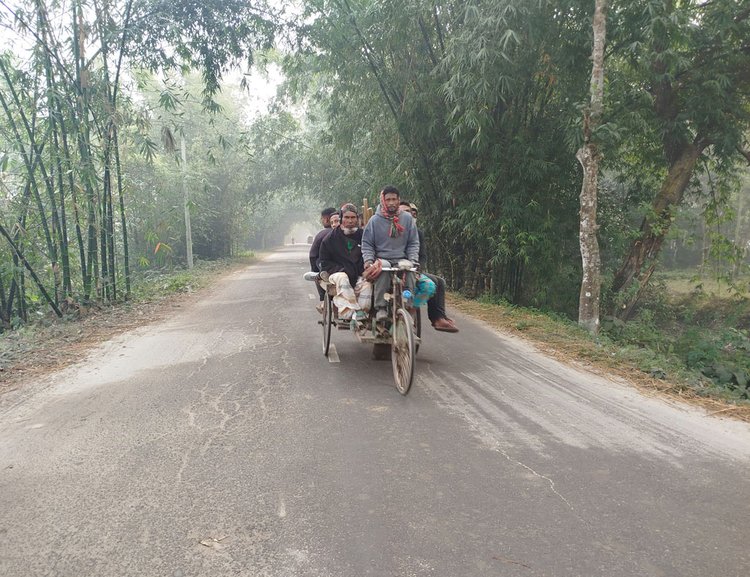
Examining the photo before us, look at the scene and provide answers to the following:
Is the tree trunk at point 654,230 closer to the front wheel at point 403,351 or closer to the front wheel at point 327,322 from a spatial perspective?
the front wheel at point 327,322

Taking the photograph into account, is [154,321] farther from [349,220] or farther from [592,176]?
[592,176]

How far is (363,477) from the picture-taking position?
2.76 meters

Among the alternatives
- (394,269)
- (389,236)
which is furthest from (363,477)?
(389,236)

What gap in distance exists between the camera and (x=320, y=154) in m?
19.9

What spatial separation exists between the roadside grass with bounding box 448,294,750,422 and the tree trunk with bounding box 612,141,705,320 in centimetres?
69

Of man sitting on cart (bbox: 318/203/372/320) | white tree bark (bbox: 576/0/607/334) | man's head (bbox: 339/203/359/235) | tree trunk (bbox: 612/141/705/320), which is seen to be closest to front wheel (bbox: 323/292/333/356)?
man sitting on cart (bbox: 318/203/372/320)

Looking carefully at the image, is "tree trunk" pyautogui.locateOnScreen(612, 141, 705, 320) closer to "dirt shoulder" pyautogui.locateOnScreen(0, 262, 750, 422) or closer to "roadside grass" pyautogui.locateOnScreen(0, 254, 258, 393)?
"dirt shoulder" pyautogui.locateOnScreen(0, 262, 750, 422)

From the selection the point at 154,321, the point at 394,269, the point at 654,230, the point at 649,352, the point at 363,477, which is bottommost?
the point at 154,321

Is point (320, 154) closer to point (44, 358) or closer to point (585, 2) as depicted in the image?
point (585, 2)

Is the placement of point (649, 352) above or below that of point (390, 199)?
below

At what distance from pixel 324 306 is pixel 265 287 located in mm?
7638

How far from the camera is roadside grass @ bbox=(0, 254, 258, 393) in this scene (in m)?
5.39

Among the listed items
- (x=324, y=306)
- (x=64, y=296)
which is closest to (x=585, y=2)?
(x=324, y=306)

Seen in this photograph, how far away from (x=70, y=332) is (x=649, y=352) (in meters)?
7.79
